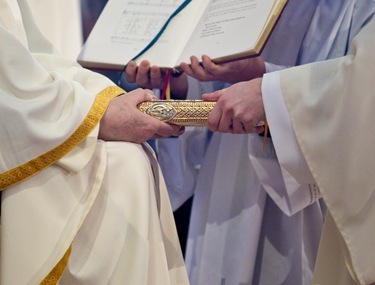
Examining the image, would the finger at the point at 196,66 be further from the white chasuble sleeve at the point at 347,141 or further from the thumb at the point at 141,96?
the white chasuble sleeve at the point at 347,141

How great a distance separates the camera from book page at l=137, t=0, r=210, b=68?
1958 millimetres

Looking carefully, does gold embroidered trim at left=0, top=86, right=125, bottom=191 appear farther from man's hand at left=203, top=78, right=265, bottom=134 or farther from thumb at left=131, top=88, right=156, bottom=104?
man's hand at left=203, top=78, right=265, bottom=134

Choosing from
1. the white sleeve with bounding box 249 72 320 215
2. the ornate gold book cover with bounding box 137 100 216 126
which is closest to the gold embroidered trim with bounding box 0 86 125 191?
the ornate gold book cover with bounding box 137 100 216 126

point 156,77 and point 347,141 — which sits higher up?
point 347,141

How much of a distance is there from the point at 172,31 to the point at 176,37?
3cm

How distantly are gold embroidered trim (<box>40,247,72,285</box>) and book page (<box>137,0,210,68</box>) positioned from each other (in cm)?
73

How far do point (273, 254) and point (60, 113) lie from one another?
915 millimetres

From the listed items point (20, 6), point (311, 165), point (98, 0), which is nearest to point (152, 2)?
point (20, 6)

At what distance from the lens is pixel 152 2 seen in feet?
6.86

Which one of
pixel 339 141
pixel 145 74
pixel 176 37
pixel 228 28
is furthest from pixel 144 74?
pixel 339 141

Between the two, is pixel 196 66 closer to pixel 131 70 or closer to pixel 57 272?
pixel 131 70

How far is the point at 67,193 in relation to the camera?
56.2 inches

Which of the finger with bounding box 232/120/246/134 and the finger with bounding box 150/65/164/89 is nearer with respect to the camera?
the finger with bounding box 232/120/246/134

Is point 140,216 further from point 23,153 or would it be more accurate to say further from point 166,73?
point 166,73
